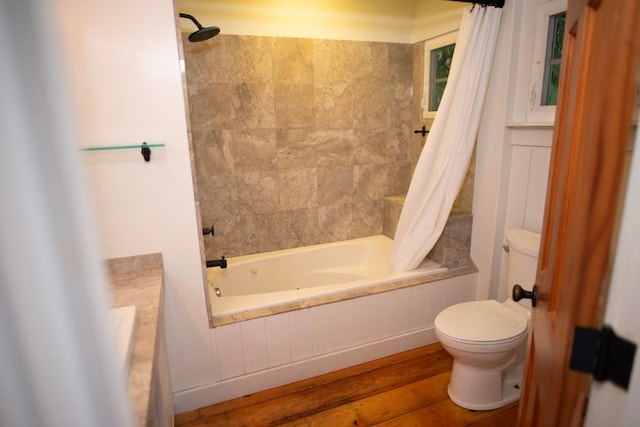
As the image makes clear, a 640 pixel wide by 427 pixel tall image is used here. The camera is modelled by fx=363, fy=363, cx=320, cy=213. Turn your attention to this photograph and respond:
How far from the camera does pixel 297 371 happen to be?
6.77ft

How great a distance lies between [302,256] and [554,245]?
219cm

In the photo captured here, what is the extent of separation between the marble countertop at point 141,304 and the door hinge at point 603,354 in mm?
854

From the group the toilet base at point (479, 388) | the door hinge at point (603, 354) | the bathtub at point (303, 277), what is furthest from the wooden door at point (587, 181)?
the bathtub at point (303, 277)

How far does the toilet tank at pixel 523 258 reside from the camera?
183 centimetres

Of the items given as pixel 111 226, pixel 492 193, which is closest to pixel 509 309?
pixel 492 193

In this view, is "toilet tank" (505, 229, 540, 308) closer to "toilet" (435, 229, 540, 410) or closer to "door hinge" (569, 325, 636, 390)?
"toilet" (435, 229, 540, 410)

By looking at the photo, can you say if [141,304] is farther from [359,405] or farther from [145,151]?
[359,405]

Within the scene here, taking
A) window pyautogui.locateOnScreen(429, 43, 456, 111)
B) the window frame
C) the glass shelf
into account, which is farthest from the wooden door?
window pyautogui.locateOnScreen(429, 43, 456, 111)

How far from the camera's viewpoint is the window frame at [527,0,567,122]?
6.26ft

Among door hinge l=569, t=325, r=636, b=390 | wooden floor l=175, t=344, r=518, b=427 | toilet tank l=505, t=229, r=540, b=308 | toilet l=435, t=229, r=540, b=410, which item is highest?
door hinge l=569, t=325, r=636, b=390

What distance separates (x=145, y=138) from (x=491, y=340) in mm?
1799

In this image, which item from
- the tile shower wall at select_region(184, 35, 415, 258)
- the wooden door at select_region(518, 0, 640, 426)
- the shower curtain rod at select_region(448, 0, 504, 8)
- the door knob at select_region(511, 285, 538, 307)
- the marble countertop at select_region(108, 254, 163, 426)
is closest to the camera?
the wooden door at select_region(518, 0, 640, 426)

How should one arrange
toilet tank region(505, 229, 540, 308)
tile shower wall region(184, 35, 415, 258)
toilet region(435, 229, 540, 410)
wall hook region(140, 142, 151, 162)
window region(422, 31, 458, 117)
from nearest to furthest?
wall hook region(140, 142, 151, 162) → toilet region(435, 229, 540, 410) → toilet tank region(505, 229, 540, 308) → tile shower wall region(184, 35, 415, 258) → window region(422, 31, 458, 117)

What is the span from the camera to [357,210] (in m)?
3.12
